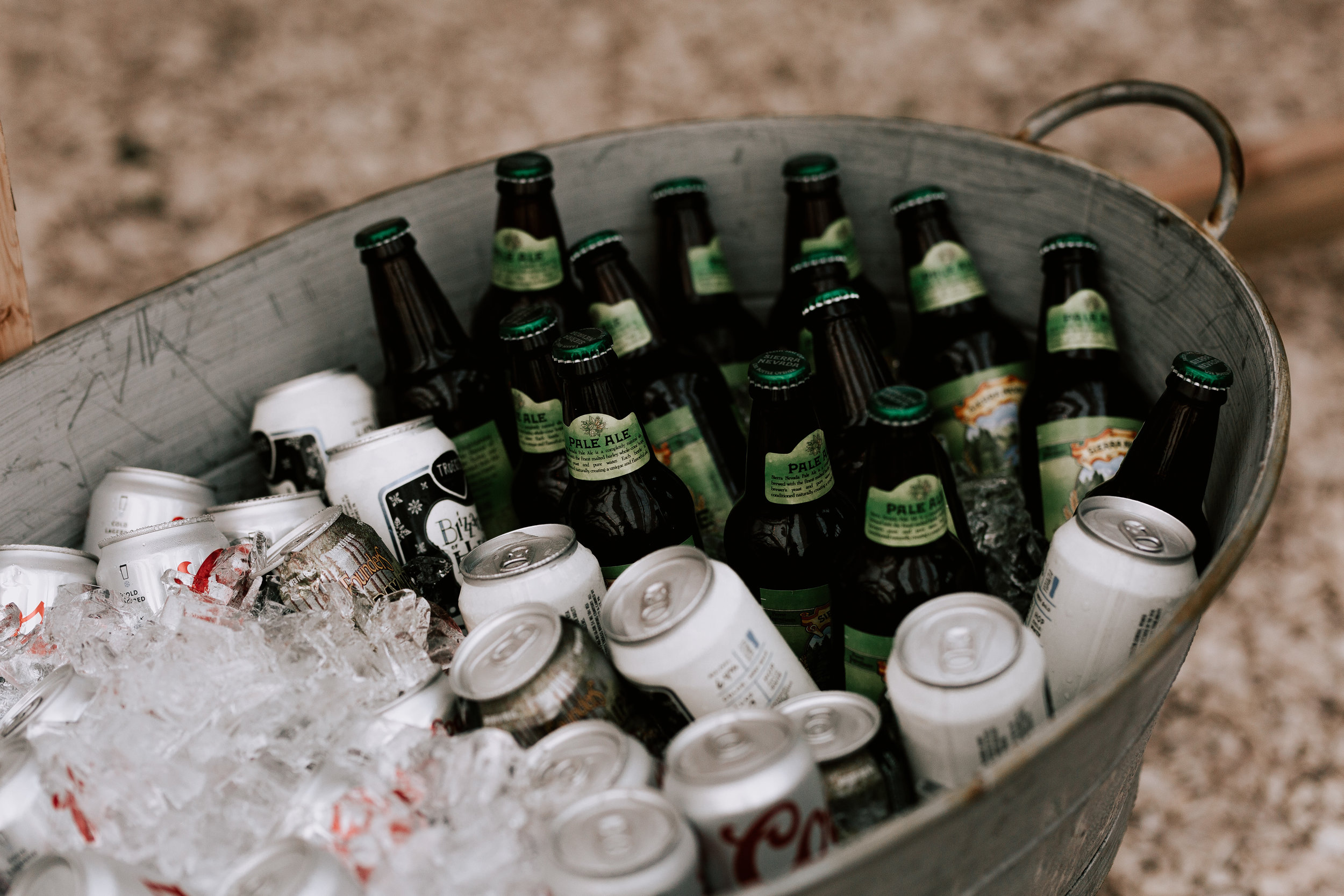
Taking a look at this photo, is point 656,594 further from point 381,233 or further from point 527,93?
point 527,93

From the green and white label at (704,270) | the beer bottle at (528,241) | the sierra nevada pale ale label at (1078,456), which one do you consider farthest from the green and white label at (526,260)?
the sierra nevada pale ale label at (1078,456)

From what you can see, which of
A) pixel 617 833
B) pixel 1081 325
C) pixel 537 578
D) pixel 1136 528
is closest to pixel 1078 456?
pixel 1081 325

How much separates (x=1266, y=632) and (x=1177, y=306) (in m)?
1.36

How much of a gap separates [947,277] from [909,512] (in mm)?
603

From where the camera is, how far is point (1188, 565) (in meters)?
0.97

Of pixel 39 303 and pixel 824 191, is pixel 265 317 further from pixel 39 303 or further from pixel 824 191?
pixel 39 303

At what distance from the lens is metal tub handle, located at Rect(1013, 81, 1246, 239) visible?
135cm

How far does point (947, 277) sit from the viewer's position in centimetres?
151

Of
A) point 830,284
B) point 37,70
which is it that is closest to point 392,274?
point 830,284

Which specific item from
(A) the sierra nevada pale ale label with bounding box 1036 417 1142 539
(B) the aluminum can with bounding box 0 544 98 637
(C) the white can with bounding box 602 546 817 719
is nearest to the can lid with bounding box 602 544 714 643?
(C) the white can with bounding box 602 546 817 719

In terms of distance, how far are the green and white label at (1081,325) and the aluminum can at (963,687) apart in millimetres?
610

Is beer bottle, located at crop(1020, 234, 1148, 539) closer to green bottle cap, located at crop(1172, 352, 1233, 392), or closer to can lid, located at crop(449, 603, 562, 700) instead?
green bottle cap, located at crop(1172, 352, 1233, 392)

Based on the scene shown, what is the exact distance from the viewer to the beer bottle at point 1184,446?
1.11 metres

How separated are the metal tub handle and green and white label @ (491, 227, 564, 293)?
74cm
